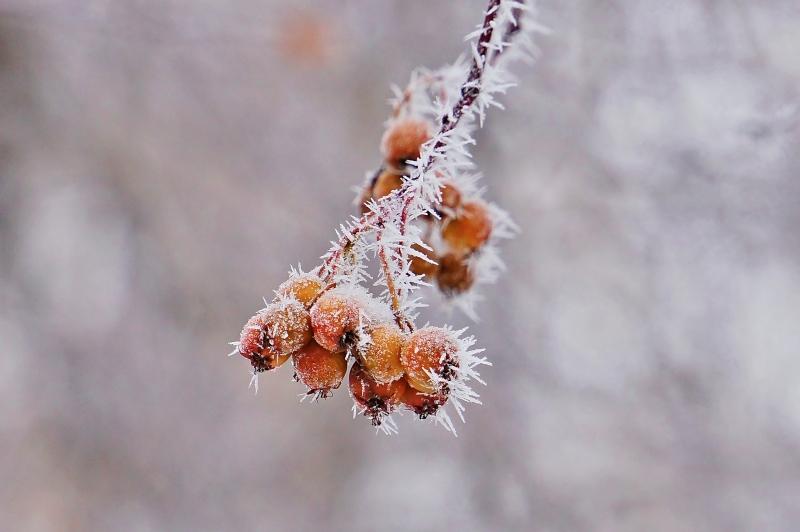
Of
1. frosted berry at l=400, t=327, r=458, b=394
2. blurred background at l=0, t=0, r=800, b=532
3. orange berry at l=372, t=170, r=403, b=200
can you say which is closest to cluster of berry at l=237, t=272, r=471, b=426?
frosted berry at l=400, t=327, r=458, b=394


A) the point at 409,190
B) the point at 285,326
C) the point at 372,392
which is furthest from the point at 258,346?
the point at 409,190

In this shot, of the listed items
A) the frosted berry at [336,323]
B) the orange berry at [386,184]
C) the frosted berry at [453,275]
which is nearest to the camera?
the frosted berry at [336,323]

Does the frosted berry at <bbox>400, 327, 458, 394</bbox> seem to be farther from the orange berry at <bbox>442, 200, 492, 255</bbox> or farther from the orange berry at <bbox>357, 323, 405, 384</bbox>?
the orange berry at <bbox>442, 200, 492, 255</bbox>

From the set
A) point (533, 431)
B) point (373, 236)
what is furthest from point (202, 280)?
point (373, 236)

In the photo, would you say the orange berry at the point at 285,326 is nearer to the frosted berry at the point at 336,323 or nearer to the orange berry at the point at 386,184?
the frosted berry at the point at 336,323

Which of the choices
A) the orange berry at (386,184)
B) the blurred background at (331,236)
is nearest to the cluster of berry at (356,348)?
the orange berry at (386,184)

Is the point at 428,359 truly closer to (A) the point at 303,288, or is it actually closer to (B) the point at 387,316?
(B) the point at 387,316
